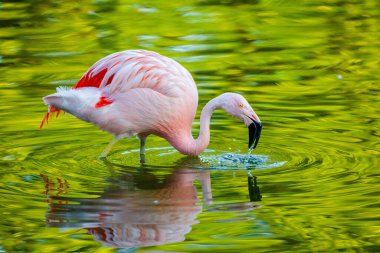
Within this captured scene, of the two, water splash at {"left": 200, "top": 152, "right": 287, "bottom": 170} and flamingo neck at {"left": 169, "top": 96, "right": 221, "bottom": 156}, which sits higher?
flamingo neck at {"left": 169, "top": 96, "right": 221, "bottom": 156}

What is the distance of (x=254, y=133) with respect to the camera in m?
7.56

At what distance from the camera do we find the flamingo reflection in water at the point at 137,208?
595cm

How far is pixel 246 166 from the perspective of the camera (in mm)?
7414

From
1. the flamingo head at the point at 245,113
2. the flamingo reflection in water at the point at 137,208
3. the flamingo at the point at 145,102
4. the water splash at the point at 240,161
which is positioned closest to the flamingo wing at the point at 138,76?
the flamingo at the point at 145,102

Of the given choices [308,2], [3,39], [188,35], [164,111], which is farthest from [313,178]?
[308,2]

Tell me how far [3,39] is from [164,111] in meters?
4.78

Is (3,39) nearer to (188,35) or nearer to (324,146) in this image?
(188,35)

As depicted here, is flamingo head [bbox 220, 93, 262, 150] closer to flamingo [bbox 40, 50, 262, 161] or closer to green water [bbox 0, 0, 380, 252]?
flamingo [bbox 40, 50, 262, 161]

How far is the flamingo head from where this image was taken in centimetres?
753

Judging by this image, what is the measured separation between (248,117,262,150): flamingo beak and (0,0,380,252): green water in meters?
0.11

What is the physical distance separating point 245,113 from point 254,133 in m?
0.16

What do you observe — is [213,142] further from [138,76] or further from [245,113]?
[138,76]

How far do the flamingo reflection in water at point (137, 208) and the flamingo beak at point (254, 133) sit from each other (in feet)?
1.58

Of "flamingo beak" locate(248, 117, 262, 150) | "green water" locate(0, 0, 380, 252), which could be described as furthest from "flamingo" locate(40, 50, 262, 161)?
"green water" locate(0, 0, 380, 252)
